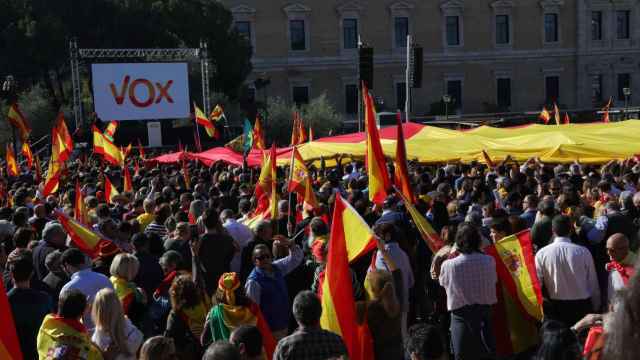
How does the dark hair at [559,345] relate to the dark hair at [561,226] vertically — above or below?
below

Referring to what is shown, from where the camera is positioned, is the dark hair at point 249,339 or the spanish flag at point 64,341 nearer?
the dark hair at point 249,339

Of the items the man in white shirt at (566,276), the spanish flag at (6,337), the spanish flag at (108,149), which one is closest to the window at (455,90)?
the spanish flag at (108,149)

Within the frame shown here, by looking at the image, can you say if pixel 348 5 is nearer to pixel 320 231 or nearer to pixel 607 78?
pixel 607 78

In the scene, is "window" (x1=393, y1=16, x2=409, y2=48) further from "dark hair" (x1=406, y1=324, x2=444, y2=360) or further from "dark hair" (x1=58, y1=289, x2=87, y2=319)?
"dark hair" (x1=406, y1=324, x2=444, y2=360)

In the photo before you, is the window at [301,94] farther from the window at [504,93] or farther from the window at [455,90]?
the window at [504,93]

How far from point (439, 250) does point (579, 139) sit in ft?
29.8

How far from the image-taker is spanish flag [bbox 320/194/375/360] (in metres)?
5.18

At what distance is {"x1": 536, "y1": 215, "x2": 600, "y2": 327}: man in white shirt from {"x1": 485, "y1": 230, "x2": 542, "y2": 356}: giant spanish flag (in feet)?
0.31

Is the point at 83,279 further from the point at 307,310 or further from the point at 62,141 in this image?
the point at 62,141

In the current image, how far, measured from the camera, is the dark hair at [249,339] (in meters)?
4.31

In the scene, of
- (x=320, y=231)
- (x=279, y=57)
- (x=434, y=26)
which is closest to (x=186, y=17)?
(x=279, y=57)

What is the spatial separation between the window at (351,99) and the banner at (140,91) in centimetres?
2572

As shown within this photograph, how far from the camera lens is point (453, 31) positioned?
2240 inches

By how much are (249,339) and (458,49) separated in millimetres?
54105
